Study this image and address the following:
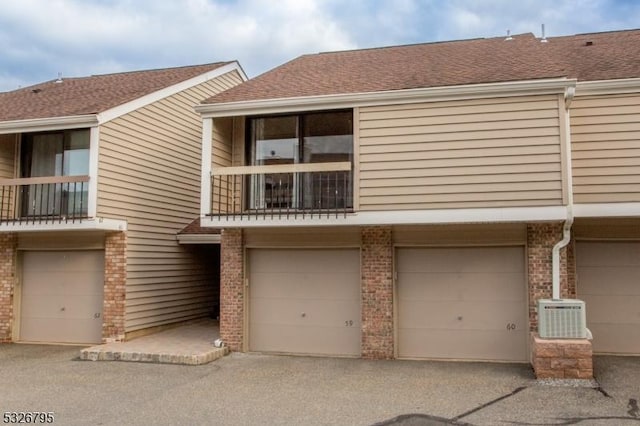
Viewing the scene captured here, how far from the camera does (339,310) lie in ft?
33.3

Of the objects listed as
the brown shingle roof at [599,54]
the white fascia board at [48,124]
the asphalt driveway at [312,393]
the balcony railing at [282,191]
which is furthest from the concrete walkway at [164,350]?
the brown shingle roof at [599,54]

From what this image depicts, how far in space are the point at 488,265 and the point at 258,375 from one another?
14.0ft

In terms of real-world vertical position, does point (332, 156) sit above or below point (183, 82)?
below

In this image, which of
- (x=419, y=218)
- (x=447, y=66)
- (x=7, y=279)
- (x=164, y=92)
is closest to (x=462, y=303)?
(x=419, y=218)

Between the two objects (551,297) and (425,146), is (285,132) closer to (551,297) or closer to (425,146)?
(425,146)

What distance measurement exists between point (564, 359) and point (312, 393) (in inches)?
141

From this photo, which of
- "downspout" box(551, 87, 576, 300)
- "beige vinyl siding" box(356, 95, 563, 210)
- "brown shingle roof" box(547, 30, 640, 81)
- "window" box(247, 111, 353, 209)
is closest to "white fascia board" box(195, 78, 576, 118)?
"beige vinyl siding" box(356, 95, 563, 210)

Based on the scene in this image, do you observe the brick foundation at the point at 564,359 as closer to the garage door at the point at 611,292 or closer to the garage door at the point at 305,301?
the garage door at the point at 611,292

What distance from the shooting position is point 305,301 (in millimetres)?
10320

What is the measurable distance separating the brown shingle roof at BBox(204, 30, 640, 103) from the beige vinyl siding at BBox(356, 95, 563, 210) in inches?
18.0

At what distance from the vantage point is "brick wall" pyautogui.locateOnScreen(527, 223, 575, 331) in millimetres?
9008

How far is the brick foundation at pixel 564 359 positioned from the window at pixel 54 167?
8601mm

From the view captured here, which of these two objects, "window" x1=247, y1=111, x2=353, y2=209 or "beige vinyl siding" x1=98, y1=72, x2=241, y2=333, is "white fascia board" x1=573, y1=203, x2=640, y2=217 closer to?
"window" x1=247, y1=111, x2=353, y2=209

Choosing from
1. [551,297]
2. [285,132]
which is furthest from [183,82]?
[551,297]
